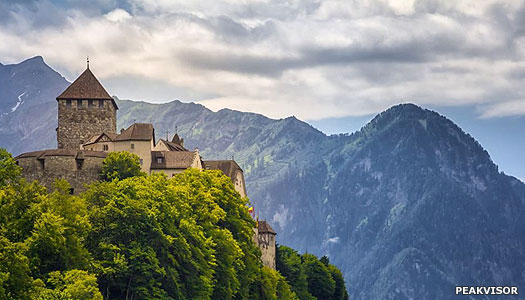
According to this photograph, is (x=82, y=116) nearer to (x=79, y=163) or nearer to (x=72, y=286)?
(x=79, y=163)

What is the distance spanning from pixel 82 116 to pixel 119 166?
2568 cm

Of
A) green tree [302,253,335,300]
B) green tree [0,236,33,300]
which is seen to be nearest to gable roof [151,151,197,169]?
green tree [302,253,335,300]

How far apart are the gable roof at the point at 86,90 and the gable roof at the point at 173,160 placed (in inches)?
549

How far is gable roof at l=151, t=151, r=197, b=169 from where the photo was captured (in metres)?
131

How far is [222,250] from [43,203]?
1431 inches

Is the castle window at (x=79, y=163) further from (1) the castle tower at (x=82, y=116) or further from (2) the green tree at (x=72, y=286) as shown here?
(2) the green tree at (x=72, y=286)

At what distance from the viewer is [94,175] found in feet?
378

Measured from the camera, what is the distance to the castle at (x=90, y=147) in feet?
374

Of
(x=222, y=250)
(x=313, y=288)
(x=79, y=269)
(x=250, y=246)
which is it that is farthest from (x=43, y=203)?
(x=313, y=288)

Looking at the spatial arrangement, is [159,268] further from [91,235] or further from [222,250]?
[222,250]

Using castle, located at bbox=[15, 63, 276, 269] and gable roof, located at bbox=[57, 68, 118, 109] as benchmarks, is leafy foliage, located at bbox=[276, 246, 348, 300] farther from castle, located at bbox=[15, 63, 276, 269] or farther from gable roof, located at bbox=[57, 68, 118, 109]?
gable roof, located at bbox=[57, 68, 118, 109]

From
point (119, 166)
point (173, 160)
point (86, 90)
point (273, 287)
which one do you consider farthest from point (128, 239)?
point (86, 90)

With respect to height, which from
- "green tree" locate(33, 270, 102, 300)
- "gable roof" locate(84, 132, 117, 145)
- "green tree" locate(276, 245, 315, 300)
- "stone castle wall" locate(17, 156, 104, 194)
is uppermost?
"gable roof" locate(84, 132, 117, 145)

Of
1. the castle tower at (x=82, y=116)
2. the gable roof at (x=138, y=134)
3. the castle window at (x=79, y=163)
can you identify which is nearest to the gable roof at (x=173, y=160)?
the gable roof at (x=138, y=134)
